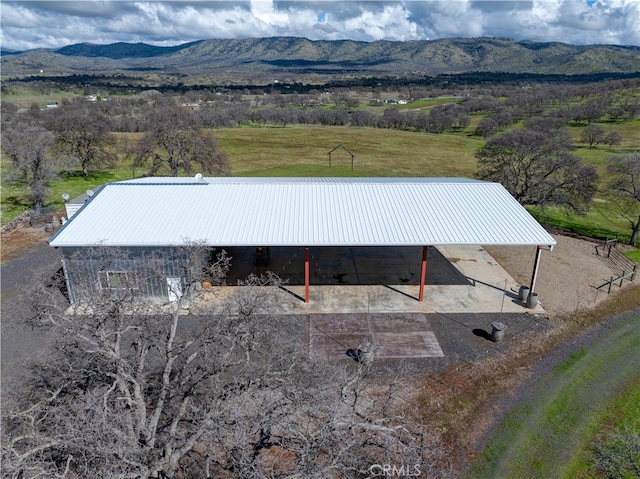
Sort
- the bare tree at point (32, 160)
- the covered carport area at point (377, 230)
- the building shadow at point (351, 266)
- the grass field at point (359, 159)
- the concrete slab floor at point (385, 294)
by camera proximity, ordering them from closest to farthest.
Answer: the concrete slab floor at point (385, 294), the covered carport area at point (377, 230), the building shadow at point (351, 266), the bare tree at point (32, 160), the grass field at point (359, 159)

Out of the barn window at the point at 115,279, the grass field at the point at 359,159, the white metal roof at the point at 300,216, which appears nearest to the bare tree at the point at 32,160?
the grass field at the point at 359,159

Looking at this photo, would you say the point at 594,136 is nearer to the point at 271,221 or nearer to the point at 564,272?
the point at 564,272

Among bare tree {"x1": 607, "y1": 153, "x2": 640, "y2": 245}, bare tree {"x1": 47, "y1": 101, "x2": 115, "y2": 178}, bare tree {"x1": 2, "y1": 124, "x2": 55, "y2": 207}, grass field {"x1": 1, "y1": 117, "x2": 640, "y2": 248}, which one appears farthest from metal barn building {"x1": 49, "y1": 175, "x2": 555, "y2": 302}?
bare tree {"x1": 47, "y1": 101, "x2": 115, "y2": 178}

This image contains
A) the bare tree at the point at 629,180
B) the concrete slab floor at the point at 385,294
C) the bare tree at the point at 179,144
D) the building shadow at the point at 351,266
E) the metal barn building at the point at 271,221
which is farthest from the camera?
the bare tree at the point at 179,144

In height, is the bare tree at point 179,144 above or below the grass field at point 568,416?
above

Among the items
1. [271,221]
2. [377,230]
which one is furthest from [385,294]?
[271,221]

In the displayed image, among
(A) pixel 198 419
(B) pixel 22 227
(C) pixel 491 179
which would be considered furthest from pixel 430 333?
(B) pixel 22 227

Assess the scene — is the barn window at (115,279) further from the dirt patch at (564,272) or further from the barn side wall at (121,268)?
the dirt patch at (564,272)
